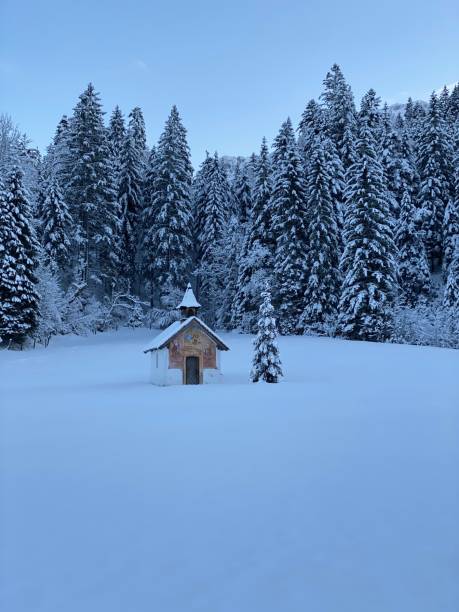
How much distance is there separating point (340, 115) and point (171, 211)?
19137 mm

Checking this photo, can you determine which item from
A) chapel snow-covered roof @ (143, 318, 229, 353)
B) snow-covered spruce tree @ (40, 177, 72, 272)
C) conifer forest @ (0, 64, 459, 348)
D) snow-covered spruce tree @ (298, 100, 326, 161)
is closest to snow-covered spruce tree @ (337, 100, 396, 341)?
conifer forest @ (0, 64, 459, 348)

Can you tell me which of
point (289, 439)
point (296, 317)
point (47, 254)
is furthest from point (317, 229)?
point (289, 439)

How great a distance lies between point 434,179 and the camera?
46.0 metres

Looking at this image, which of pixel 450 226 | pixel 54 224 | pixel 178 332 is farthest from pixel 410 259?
pixel 54 224

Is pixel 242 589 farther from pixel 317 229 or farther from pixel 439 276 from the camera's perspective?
pixel 439 276

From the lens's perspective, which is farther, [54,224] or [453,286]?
[54,224]

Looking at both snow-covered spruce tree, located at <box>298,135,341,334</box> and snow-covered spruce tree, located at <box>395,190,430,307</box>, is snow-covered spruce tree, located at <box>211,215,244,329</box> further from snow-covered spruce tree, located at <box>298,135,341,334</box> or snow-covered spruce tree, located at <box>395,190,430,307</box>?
snow-covered spruce tree, located at <box>395,190,430,307</box>

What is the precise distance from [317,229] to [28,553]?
34.7 m

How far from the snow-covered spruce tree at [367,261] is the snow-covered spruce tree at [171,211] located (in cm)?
1533

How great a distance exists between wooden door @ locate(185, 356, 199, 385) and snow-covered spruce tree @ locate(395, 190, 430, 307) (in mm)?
25345

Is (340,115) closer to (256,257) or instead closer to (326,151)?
(326,151)

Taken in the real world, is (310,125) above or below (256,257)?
above

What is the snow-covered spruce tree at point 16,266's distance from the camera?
30.7m

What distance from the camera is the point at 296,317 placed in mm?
38656
